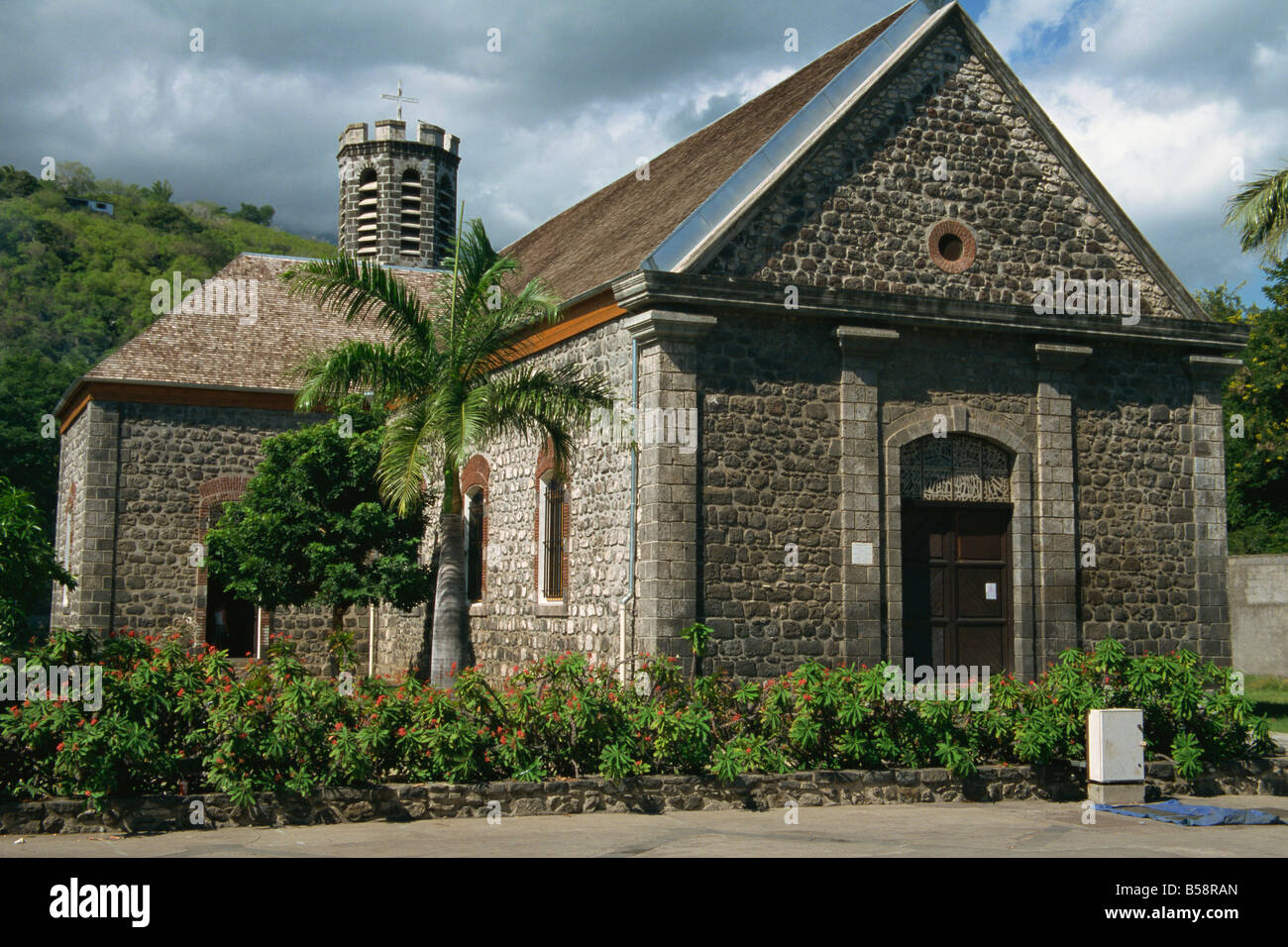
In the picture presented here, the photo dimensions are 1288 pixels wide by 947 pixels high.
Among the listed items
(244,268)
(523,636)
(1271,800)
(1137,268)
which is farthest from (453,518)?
(244,268)

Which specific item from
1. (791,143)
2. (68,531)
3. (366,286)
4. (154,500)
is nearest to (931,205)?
(791,143)

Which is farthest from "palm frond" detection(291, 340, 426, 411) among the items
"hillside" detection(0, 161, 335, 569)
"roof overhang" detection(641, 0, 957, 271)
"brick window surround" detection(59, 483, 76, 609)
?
"hillside" detection(0, 161, 335, 569)

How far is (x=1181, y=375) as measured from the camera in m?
18.9

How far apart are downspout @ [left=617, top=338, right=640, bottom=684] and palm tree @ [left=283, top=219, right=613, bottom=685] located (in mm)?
451

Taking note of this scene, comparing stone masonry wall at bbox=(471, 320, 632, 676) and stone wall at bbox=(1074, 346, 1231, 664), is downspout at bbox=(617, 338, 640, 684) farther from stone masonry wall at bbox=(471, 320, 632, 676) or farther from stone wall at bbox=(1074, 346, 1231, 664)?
stone wall at bbox=(1074, 346, 1231, 664)

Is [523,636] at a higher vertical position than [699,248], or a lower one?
lower

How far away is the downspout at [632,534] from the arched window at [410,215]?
1852cm

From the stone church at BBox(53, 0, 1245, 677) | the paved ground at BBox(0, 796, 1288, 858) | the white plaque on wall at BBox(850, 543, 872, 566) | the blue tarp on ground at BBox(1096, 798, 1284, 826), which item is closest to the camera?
the paved ground at BBox(0, 796, 1288, 858)

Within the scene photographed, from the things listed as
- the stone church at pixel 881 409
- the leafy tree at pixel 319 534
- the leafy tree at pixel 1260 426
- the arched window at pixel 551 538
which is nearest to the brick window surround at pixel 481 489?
the stone church at pixel 881 409

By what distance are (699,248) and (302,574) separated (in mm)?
9437

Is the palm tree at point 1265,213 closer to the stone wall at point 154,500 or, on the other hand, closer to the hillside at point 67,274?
the stone wall at point 154,500

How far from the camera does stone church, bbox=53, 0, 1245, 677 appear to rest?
15844 millimetres

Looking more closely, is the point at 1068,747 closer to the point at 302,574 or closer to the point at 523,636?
the point at 523,636

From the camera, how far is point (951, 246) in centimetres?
1769
